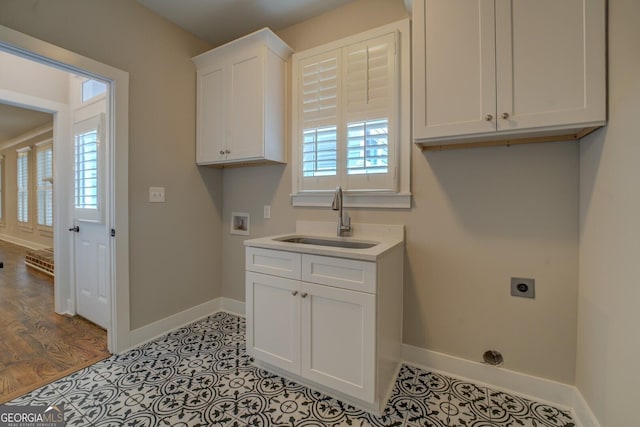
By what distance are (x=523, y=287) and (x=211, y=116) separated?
101 inches

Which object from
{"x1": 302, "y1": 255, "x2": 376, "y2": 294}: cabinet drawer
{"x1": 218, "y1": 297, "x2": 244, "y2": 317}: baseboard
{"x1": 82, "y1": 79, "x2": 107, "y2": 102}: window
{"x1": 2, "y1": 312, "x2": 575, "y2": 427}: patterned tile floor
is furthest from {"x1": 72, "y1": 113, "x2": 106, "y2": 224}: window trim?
{"x1": 302, "y1": 255, "x2": 376, "y2": 294}: cabinet drawer

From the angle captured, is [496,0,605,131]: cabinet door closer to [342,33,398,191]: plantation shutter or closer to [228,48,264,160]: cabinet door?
[342,33,398,191]: plantation shutter

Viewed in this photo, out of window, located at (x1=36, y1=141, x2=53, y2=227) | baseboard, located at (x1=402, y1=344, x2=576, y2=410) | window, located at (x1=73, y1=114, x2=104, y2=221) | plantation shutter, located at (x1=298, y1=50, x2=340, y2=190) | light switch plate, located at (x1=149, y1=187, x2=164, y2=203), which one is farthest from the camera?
window, located at (x1=36, y1=141, x2=53, y2=227)

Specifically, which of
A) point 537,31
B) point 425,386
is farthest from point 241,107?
point 425,386

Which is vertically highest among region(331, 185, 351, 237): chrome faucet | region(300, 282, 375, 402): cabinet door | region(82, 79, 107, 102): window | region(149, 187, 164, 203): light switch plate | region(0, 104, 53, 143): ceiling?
region(0, 104, 53, 143): ceiling

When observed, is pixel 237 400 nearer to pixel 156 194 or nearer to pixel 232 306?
pixel 232 306

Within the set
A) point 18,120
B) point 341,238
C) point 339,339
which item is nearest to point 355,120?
point 341,238

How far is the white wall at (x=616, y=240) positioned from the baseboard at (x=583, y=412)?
3cm

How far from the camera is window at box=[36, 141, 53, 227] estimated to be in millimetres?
5172

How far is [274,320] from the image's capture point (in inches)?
69.2

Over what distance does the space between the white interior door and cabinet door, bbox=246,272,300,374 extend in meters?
1.33

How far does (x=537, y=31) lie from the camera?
1.29 m

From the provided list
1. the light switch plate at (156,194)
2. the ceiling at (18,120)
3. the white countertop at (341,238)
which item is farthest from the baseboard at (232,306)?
the ceiling at (18,120)

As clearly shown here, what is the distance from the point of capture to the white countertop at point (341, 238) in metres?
1.49
